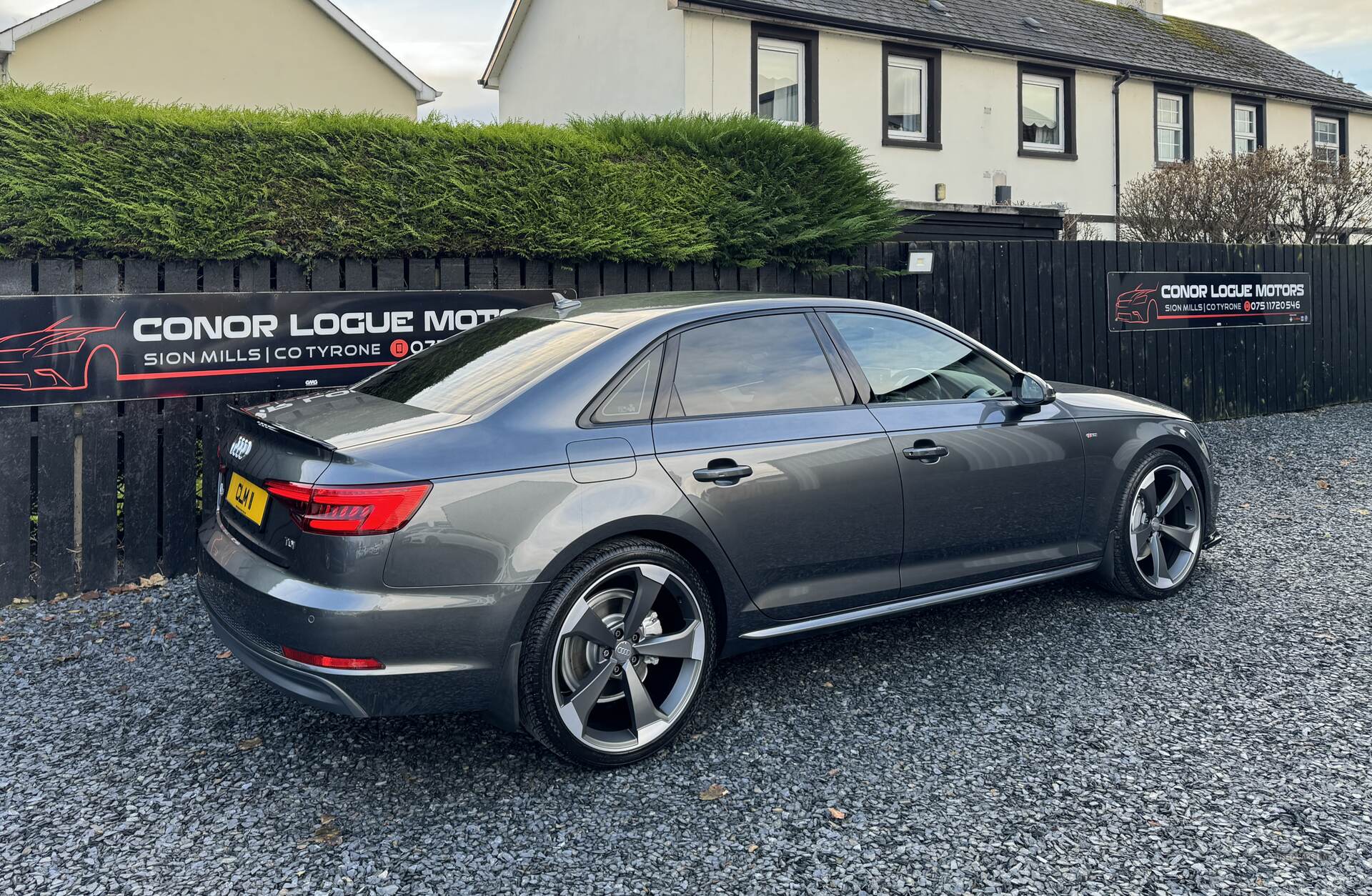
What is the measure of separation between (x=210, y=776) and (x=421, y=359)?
6.09ft

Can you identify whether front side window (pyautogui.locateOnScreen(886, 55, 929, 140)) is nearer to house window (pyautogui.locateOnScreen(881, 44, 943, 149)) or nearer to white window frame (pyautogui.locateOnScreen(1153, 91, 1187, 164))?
house window (pyautogui.locateOnScreen(881, 44, 943, 149))

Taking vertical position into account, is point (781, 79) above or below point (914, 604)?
above

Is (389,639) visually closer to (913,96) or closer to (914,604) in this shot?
(914,604)

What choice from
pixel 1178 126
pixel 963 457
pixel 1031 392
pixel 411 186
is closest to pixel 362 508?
pixel 963 457

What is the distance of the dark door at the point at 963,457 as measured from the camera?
171 inches

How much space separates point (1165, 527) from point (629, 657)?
3.21 metres

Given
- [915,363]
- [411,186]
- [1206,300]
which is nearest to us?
[915,363]

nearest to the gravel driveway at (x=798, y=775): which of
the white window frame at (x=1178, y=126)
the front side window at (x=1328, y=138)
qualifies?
the white window frame at (x=1178, y=126)

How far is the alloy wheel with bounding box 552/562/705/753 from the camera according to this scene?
137 inches

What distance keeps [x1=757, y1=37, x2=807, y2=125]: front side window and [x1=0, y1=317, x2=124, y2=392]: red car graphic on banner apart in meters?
12.4

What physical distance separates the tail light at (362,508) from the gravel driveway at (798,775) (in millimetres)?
934

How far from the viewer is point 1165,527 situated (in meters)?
5.30

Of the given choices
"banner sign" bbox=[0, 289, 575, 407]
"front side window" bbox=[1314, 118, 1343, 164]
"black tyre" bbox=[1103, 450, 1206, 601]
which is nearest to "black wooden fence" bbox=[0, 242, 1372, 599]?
"banner sign" bbox=[0, 289, 575, 407]

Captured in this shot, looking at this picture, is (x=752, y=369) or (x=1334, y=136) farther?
(x=1334, y=136)
